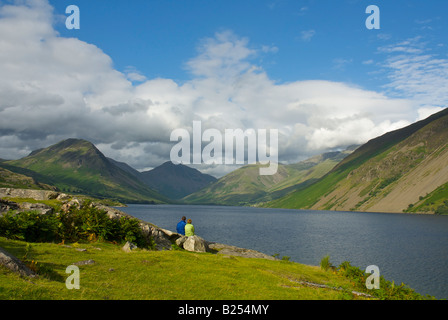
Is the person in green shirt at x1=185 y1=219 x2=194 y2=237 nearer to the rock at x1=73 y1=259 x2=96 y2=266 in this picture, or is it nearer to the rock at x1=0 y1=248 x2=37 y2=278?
the rock at x1=73 y1=259 x2=96 y2=266

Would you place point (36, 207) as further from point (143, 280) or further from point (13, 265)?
point (143, 280)

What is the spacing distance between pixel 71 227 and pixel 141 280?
1790 cm

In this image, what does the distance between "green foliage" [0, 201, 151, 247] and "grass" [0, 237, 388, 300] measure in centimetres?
417

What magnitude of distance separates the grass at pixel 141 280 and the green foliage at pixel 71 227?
4175 millimetres

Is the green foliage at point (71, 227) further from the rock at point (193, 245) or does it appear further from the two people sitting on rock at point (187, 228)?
the rock at point (193, 245)

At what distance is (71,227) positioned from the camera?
3183 cm

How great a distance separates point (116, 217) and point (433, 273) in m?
69.4

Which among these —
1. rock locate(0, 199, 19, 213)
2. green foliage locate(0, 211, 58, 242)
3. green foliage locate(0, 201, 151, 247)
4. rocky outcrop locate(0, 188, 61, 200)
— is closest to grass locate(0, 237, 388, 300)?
green foliage locate(0, 211, 58, 242)

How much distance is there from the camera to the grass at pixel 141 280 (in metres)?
13.6

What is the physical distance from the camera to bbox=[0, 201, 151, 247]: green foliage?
88.8ft

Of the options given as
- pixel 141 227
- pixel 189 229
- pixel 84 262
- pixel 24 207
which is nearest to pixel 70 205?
pixel 24 207

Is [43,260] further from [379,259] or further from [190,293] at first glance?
[379,259]

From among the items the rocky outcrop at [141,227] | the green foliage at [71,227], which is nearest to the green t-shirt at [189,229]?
the rocky outcrop at [141,227]
